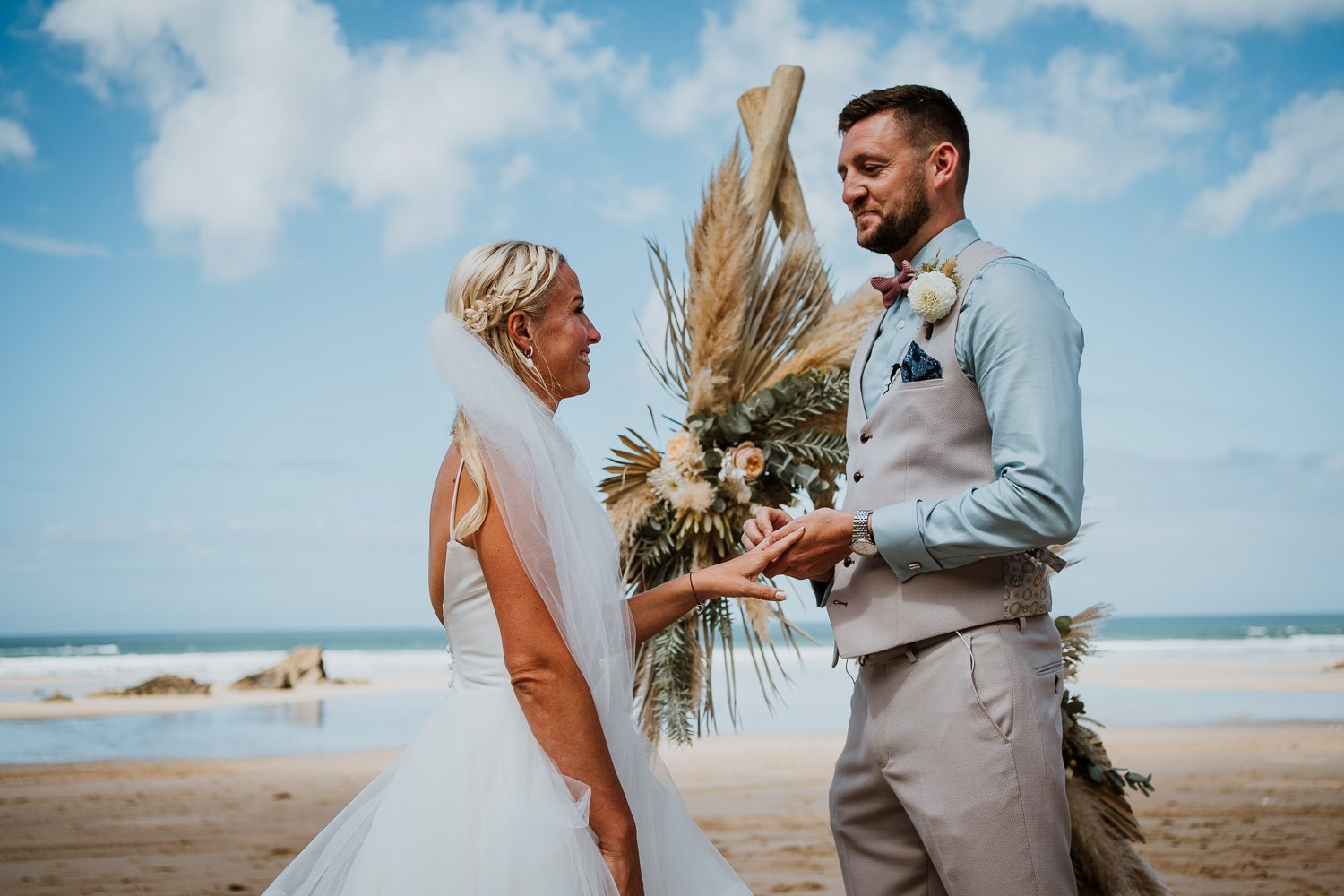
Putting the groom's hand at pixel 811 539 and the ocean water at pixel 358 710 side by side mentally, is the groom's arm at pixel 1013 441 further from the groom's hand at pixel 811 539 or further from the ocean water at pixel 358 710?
the ocean water at pixel 358 710

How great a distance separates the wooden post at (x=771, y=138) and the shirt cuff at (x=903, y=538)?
1735 millimetres

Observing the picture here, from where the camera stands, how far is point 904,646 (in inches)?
83.1

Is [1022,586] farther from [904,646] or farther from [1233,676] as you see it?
[1233,676]

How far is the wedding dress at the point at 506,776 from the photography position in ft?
6.30

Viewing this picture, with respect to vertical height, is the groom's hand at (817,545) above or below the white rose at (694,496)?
below

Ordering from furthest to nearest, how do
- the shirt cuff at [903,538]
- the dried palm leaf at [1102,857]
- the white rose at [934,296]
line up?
the dried palm leaf at [1102,857], the white rose at [934,296], the shirt cuff at [903,538]

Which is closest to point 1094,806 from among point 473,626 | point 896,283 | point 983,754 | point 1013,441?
point 983,754

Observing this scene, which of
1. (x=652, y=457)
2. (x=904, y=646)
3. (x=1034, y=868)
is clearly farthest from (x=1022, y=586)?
(x=652, y=457)

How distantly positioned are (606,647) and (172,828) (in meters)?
4.61

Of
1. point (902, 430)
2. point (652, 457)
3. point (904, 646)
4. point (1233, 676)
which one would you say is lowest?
point (1233, 676)

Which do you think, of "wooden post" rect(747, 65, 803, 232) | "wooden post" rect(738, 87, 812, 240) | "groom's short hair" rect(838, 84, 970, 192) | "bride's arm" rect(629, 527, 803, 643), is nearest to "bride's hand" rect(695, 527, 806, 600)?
"bride's arm" rect(629, 527, 803, 643)

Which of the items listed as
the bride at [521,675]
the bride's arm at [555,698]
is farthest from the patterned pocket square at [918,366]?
the bride's arm at [555,698]

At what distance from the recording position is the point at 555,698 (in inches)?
79.0

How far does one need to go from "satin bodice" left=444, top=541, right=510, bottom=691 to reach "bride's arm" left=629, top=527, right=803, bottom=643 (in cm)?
33
